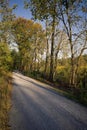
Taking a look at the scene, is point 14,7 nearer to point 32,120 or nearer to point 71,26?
point 71,26

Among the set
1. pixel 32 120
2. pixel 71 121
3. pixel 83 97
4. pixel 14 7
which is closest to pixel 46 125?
pixel 32 120

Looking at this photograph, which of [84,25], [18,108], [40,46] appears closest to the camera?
[18,108]

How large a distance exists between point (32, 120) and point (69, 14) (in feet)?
54.7

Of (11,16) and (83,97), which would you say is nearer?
(83,97)

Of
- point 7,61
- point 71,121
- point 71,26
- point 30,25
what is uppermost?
point 30,25

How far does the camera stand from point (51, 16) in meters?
23.0

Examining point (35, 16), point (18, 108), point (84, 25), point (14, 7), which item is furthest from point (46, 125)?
point (14, 7)

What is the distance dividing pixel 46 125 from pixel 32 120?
2.45ft

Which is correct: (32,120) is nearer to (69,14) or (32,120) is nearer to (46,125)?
(46,125)

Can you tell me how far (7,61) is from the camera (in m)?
25.2

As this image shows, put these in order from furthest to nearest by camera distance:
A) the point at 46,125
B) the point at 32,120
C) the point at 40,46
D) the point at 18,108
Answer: the point at 40,46 → the point at 18,108 → the point at 32,120 → the point at 46,125

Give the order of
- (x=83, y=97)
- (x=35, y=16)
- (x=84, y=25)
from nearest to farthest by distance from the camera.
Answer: (x=83, y=97) → (x=35, y=16) → (x=84, y=25)

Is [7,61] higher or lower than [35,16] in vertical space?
lower

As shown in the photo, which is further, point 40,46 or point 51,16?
point 40,46
